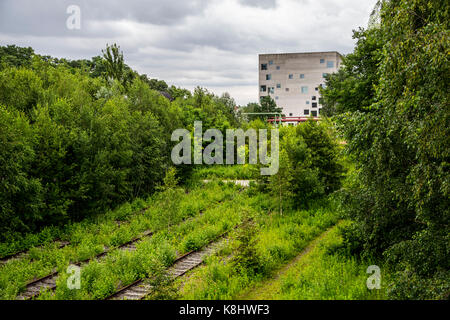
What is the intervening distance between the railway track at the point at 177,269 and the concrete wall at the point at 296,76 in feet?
205

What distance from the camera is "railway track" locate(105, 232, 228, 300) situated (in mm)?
12750

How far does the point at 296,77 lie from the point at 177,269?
6903 centimetres

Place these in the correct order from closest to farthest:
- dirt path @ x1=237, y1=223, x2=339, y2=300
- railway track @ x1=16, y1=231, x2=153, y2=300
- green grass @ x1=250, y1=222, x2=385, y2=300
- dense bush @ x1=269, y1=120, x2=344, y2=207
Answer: green grass @ x1=250, y1=222, x2=385, y2=300, dirt path @ x1=237, y1=223, x2=339, y2=300, railway track @ x1=16, y1=231, x2=153, y2=300, dense bush @ x1=269, y1=120, x2=344, y2=207

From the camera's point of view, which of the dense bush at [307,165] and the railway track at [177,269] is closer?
the railway track at [177,269]

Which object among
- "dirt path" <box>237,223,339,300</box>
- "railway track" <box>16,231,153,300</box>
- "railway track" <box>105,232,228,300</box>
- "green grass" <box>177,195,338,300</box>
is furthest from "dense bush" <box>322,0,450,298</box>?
"railway track" <box>16,231,153,300</box>

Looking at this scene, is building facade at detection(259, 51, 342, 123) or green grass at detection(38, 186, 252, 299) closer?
green grass at detection(38, 186, 252, 299)

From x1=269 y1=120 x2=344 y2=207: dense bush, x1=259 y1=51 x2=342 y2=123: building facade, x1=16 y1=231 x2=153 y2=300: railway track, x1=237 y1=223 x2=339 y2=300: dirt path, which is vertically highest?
x1=259 y1=51 x2=342 y2=123: building facade

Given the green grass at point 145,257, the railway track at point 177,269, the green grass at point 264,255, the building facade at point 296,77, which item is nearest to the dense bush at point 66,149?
the green grass at point 145,257

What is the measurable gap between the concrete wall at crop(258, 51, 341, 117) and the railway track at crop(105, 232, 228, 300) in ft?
205

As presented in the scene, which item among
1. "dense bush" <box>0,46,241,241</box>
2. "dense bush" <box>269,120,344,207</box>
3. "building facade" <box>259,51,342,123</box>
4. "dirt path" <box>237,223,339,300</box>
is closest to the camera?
"dirt path" <box>237,223,339,300</box>

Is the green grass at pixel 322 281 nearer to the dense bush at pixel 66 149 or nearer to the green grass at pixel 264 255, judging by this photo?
the green grass at pixel 264 255

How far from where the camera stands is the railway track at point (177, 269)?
12.8 meters

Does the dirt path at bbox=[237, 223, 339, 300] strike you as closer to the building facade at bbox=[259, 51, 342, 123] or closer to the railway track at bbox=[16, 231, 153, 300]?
the railway track at bbox=[16, 231, 153, 300]
